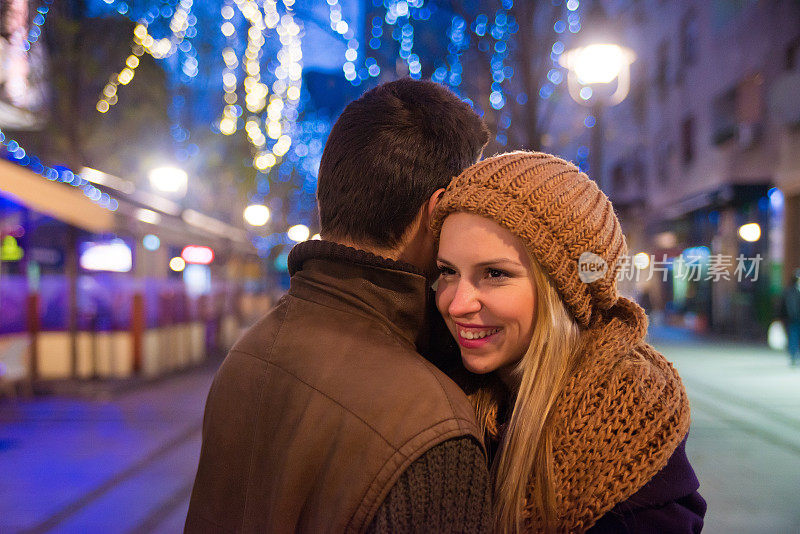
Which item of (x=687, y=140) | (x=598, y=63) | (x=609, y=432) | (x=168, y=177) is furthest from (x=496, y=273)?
(x=687, y=140)

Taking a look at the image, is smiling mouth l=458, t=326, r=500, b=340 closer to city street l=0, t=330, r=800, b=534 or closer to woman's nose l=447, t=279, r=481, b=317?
woman's nose l=447, t=279, r=481, b=317

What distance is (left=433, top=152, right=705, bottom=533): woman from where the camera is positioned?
4.70ft

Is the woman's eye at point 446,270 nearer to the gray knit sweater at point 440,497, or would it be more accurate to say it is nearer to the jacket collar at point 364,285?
the jacket collar at point 364,285

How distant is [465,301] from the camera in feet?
5.15

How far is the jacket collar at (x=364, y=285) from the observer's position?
146 cm

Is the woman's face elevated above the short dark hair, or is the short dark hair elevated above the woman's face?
the short dark hair

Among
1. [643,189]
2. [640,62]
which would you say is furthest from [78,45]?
[643,189]

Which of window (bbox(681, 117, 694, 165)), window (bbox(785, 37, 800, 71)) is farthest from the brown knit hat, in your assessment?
window (bbox(681, 117, 694, 165))

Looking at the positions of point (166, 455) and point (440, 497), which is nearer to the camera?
point (440, 497)

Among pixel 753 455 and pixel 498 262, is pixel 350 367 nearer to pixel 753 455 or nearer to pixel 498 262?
pixel 498 262

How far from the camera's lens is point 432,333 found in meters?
1.76

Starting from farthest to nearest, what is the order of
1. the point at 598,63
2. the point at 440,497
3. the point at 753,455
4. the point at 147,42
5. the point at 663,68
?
the point at 663,68
the point at 147,42
the point at 598,63
the point at 753,455
the point at 440,497

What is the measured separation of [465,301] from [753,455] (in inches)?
164

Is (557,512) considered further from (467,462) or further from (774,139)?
(774,139)
